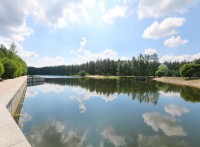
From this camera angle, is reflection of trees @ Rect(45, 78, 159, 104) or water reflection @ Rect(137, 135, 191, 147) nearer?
water reflection @ Rect(137, 135, 191, 147)

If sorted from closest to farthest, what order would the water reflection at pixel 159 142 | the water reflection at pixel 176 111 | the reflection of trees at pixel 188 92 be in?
1. the water reflection at pixel 159 142
2. the water reflection at pixel 176 111
3. the reflection of trees at pixel 188 92

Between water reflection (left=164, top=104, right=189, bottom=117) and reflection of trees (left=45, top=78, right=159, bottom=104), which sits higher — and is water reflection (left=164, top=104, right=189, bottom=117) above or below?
below

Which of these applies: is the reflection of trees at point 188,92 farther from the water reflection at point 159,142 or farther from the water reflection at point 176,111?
the water reflection at point 159,142

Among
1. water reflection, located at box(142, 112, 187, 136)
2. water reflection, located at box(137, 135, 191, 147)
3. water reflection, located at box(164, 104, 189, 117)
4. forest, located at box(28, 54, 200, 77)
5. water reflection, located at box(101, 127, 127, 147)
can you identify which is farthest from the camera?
forest, located at box(28, 54, 200, 77)

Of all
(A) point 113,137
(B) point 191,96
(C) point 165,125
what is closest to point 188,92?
(B) point 191,96

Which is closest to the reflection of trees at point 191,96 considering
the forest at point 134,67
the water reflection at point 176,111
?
the water reflection at point 176,111

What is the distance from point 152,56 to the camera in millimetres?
112875

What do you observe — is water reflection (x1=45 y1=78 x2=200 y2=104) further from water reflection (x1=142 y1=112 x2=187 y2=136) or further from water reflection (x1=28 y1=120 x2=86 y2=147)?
water reflection (x1=28 y1=120 x2=86 y2=147)

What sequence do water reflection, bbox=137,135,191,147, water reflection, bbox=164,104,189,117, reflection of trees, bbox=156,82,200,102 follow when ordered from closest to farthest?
water reflection, bbox=137,135,191,147
water reflection, bbox=164,104,189,117
reflection of trees, bbox=156,82,200,102

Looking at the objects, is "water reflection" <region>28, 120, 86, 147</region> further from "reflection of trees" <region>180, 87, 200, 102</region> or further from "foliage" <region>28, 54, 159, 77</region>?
"foliage" <region>28, 54, 159, 77</region>

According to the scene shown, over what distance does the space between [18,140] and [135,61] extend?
9758 centimetres

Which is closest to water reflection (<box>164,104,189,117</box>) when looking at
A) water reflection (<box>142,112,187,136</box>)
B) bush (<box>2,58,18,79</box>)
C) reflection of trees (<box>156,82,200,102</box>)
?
water reflection (<box>142,112,187,136</box>)

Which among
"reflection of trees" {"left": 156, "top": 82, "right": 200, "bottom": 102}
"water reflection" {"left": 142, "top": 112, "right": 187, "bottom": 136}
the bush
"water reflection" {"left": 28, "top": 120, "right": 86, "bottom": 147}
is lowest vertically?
"reflection of trees" {"left": 156, "top": 82, "right": 200, "bottom": 102}

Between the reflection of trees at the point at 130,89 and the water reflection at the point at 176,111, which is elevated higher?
→ the reflection of trees at the point at 130,89
